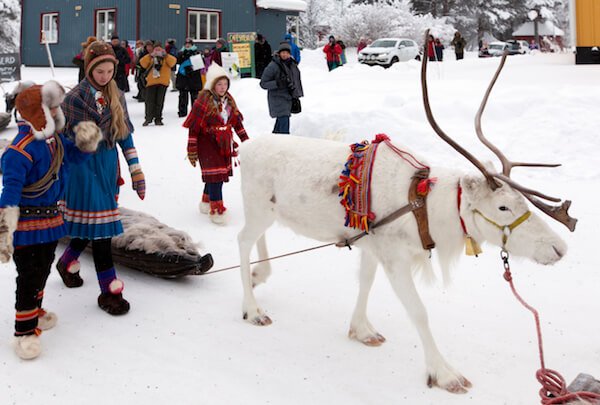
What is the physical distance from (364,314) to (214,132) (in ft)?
10.5

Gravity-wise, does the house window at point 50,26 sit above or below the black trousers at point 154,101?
above

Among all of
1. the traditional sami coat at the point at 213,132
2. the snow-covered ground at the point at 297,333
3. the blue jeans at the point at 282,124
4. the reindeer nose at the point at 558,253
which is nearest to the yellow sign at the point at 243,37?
the blue jeans at the point at 282,124

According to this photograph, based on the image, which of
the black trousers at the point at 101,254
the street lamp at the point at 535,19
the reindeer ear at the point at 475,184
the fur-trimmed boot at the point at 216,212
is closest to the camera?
the reindeer ear at the point at 475,184

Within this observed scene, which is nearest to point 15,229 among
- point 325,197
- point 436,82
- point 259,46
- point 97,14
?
point 325,197

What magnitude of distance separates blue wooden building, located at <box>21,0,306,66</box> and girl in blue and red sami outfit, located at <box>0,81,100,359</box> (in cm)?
2135

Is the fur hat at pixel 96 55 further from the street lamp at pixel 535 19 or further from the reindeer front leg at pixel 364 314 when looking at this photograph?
the street lamp at pixel 535 19

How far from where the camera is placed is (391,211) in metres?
3.68

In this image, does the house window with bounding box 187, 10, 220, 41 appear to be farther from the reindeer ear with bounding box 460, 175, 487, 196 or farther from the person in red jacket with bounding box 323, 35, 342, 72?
the reindeer ear with bounding box 460, 175, 487, 196

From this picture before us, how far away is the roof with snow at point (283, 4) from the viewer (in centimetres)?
2620

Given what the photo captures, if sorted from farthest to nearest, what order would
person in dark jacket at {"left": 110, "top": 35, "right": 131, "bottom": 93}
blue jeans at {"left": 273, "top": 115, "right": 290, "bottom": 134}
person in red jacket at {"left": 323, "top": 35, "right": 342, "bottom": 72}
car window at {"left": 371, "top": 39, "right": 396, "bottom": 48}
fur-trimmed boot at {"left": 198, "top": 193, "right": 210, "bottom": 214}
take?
car window at {"left": 371, "top": 39, "right": 396, "bottom": 48} → person in red jacket at {"left": 323, "top": 35, "right": 342, "bottom": 72} → person in dark jacket at {"left": 110, "top": 35, "right": 131, "bottom": 93} → blue jeans at {"left": 273, "top": 115, "right": 290, "bottom": 134} → fur-trimmed boot at {"left": 198, "top": 193, "right": 210, "bottom": 214}

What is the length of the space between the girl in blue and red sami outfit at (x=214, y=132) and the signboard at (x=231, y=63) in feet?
39.4

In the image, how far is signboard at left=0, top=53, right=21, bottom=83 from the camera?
16.3 m

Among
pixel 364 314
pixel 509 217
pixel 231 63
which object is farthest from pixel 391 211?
pixel 231 63

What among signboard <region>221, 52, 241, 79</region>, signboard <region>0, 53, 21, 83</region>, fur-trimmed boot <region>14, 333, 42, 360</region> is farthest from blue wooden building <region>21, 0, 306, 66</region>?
fur-trimmed boot <region>14, 333, 42, 360</region>
